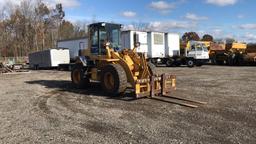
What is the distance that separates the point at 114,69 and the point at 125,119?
3.65 m

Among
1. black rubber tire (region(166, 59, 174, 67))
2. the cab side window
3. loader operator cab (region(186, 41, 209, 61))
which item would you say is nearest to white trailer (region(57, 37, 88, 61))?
black rubber tire (region(166, 59, 174, 67))

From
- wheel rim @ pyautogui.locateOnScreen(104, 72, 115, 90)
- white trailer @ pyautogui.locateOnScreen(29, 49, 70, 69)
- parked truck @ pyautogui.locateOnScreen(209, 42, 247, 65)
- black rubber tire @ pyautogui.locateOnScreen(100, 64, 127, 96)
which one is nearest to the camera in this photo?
black rubber tire @ pyautogui.locateOnScreen(100, 64, 127, 96)

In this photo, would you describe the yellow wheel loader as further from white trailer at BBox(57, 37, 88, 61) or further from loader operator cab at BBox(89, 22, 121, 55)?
white trailer at BBox(57, 37, 88, 61)

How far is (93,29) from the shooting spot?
46.9 feet

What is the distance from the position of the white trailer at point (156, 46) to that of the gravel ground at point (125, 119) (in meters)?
20.0

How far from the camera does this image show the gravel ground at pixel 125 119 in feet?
23.0

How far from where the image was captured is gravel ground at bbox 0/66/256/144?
7.01m

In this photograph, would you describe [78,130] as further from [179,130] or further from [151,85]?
[151,85]

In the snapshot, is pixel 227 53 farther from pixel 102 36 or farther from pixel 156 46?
pixel 102 36

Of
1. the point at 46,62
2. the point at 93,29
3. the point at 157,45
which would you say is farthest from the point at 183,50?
the point at 93,29

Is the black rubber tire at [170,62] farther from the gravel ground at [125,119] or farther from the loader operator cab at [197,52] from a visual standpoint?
the gravel ground at [125,119]

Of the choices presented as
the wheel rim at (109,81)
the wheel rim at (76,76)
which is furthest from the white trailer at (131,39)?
the wheel rim at (109,81)

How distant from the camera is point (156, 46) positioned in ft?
109

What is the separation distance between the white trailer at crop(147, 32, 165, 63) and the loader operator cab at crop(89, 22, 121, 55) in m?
18.2
